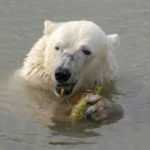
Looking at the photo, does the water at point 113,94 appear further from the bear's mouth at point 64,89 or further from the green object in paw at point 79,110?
the bear's mouth at point 64,89

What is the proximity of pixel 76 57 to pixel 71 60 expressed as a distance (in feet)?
0.50

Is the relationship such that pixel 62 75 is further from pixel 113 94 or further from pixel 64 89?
pixel 113 94

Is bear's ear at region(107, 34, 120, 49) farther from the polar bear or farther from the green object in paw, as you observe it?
the green object in paw

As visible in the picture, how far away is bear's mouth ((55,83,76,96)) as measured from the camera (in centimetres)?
601

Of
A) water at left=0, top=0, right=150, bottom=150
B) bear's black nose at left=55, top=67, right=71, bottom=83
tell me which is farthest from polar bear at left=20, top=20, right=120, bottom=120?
water at left=0, top=0, right=150, bottom=150

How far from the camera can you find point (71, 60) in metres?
5.97

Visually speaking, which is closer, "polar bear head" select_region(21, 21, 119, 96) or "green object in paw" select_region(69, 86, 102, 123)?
"green object in paw" select_region(69, 86, 102, 123)

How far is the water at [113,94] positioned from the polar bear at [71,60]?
362 millimetres

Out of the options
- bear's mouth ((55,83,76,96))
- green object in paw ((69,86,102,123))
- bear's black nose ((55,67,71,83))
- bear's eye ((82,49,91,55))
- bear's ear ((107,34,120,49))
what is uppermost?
bear's ear ((107,34,120,49))

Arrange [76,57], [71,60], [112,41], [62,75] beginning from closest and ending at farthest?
1. [62,75]
2. [71,60]
3. [76,57]
4. [112,41]

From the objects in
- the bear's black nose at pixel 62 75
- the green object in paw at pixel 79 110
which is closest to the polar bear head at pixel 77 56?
the bear's black nose at pixel 62 75

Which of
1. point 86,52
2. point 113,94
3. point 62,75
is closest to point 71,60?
point 62,75

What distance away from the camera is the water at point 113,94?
5.25 meters

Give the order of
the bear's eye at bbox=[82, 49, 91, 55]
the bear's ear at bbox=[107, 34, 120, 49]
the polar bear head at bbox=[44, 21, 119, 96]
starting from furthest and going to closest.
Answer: the bear's ear at bbox=[107, 34, 120, 49]
the bear's eye at bbox=[82, 49, 91, 55]
the polar bear head at bbox=[44, 21, 119, 96]
